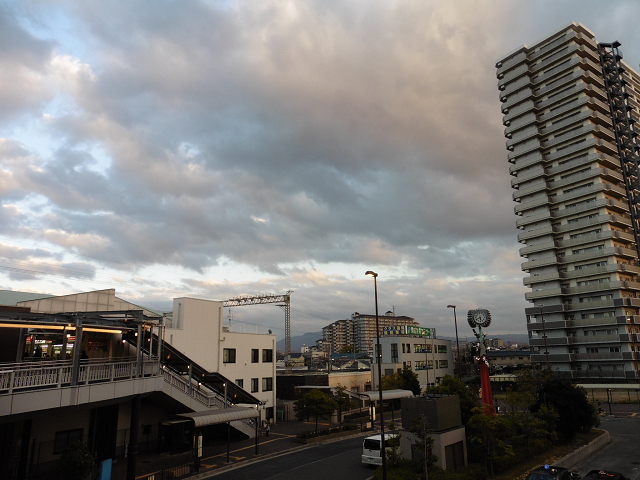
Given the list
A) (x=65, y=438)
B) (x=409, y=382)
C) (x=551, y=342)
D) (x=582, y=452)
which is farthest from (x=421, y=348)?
(x=65, y=438)

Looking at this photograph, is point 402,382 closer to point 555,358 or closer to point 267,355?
point 267,355

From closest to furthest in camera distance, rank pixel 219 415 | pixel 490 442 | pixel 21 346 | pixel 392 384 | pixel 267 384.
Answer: pixel 21 346
pixel 490 442
pixel 219 415
pixel 267 384
pixel 392 384

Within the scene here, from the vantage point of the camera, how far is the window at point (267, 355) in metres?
53.4

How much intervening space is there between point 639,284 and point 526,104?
48.6 metres

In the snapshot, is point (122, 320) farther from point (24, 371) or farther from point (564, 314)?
point (564, 314)

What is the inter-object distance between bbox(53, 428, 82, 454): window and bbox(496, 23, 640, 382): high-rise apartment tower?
90.6 meters

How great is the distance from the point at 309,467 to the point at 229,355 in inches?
805

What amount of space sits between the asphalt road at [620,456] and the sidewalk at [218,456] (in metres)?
22.0

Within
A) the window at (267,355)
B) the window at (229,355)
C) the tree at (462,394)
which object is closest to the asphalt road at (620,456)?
the tree at (462,394)

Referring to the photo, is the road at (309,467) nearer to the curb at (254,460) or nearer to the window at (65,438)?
the curb at (254,460)

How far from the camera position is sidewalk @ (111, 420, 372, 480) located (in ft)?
96.0

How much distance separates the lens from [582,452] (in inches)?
1318

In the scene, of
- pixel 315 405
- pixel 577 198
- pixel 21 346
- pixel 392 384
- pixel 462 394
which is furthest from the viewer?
pixel 577 198

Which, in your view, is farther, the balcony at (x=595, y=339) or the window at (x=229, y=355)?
the balcony at (x=595, y=339)
